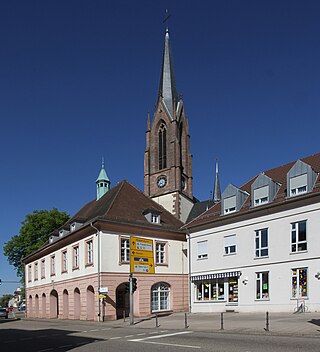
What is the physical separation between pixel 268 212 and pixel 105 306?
12895mm

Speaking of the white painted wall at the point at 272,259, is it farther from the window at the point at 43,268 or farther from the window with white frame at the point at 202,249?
the window at the point at 43,268

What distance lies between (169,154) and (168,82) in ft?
35.2

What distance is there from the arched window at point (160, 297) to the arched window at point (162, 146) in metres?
19.9

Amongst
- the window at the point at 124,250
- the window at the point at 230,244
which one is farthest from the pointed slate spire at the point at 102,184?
the window at the point at 230,244

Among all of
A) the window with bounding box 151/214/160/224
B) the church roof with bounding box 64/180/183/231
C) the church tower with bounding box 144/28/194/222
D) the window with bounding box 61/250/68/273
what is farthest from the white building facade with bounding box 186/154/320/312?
the church tower with bounding box 144/28/194/222

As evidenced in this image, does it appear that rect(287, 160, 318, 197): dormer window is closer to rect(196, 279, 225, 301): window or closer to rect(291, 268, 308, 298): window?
rect(291, 268, 308, 298): window

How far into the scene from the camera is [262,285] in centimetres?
2922

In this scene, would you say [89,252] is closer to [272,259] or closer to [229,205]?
[229,205]

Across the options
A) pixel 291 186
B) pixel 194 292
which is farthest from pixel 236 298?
pixel 291 186

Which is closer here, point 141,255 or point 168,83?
point 141,255

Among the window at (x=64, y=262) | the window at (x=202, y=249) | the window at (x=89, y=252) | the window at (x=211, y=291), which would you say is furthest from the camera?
the window at (x=64, y=262)

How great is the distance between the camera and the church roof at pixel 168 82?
5585cm

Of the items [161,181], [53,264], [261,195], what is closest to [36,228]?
[53,264]

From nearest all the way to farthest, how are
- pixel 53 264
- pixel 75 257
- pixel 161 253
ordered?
pixel 161 253 < pixel 75 257 < pixel 53 264
